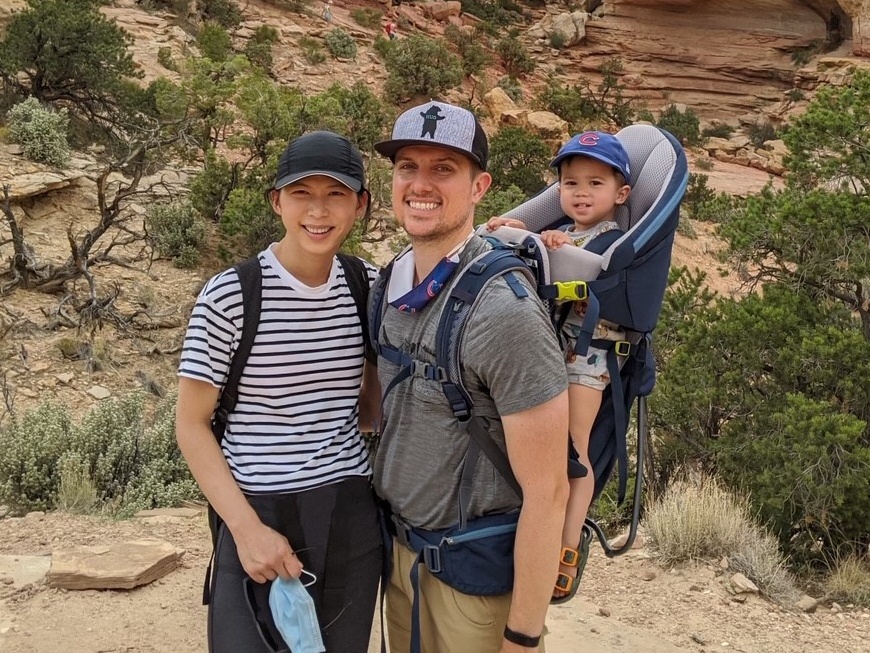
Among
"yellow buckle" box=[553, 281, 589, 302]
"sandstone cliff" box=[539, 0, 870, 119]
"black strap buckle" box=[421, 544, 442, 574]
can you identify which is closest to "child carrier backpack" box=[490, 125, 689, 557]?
"yellow buckle" box=[553, 281, 589, 302]

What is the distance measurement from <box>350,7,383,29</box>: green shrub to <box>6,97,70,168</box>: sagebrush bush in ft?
51.4

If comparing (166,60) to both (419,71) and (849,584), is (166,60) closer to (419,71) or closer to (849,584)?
(419,71)

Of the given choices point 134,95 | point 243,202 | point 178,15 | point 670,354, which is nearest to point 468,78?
point 178,15

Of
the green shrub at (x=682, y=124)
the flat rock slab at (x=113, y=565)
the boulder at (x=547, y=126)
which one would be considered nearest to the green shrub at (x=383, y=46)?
the boulder at (x=547, y=126)

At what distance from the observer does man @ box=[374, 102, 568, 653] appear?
130 centimetres

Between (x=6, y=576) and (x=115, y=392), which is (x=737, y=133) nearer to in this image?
(x=115, y=392)

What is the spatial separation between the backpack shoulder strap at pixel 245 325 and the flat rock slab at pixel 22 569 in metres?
2.05

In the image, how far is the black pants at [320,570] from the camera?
1.53 m

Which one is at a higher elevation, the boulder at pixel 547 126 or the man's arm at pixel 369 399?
the boulder at pixel 547 126

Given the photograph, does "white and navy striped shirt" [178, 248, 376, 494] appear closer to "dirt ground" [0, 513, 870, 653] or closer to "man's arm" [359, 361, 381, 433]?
"man's arm" [359, 361, 381, 433]

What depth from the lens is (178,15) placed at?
1917cm

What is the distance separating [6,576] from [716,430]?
16.4 ft

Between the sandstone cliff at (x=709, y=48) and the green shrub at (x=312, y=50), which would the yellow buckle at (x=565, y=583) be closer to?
the green shrub at (x=312, y=50)

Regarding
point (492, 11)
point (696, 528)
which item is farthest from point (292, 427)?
point (492, 11)
